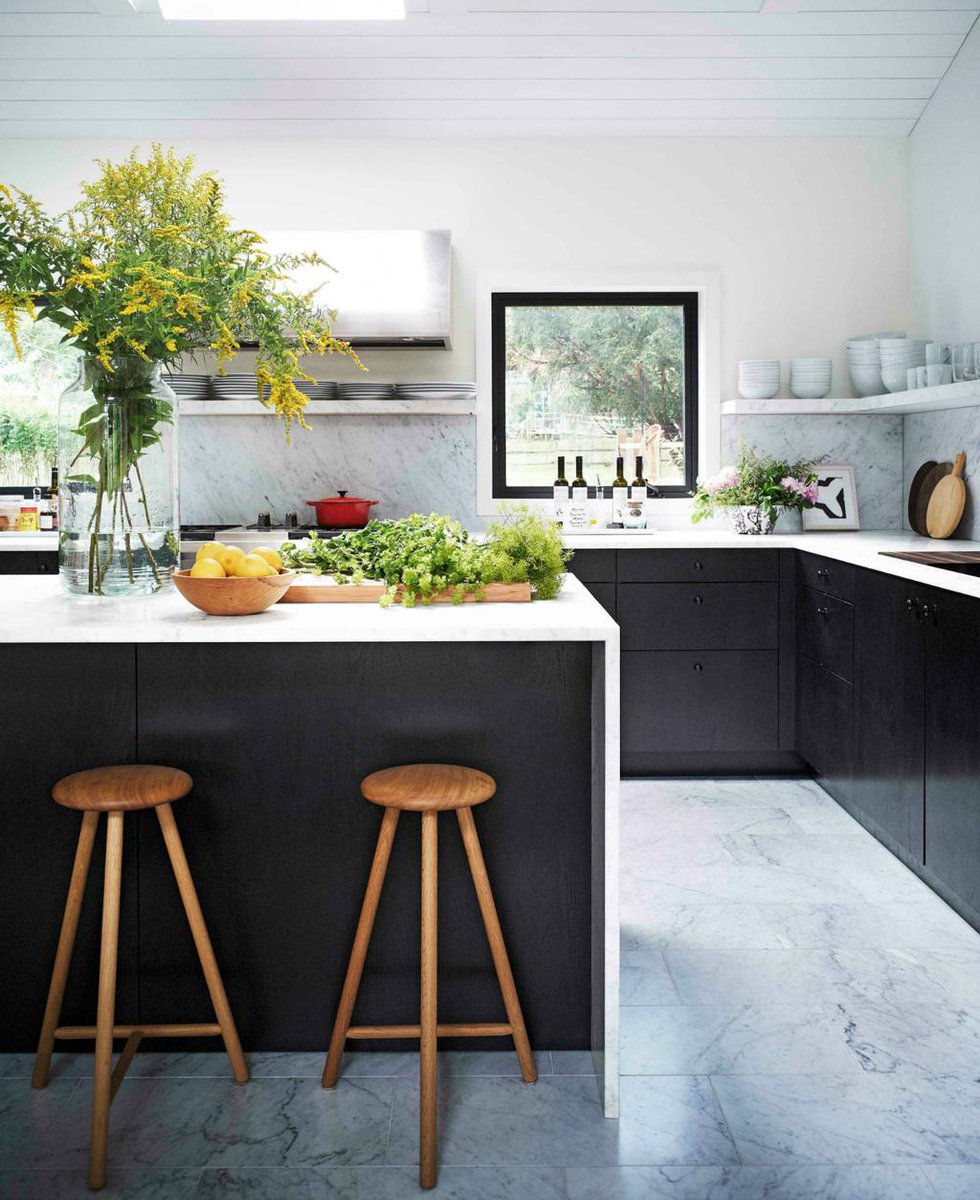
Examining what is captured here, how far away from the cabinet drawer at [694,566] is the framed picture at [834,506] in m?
0.61

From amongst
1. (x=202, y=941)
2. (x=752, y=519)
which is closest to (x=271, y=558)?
(x=202, y=941)

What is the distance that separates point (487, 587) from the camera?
2.56 metres

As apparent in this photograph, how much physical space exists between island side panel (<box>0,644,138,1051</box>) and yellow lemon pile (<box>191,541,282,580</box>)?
252 millimetres

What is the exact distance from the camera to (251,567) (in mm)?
2393

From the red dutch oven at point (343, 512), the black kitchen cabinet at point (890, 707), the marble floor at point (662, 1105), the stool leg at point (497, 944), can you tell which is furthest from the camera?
the red dutch oven at point (343, 512)

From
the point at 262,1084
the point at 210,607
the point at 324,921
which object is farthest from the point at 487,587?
the point at 262,1084

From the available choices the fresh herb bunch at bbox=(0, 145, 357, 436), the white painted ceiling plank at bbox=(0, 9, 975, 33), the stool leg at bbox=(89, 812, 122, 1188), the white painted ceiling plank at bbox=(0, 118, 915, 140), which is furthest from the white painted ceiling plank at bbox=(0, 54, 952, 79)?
the stool leg at bbox=(89, 812, 122, 1188)

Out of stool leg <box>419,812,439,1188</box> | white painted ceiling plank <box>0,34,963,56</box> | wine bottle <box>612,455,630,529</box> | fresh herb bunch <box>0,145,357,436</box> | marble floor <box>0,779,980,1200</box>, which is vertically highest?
white painted ceiling plank <box>0,34,963,56</box>

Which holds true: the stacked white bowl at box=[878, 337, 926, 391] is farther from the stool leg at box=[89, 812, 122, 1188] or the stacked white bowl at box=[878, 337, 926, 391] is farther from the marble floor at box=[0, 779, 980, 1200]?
the stool leg at box=[89, 812, 122, 1188]

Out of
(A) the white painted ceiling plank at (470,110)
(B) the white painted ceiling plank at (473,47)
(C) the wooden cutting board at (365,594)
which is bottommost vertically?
(C) the wooden cutting board at (365,594)

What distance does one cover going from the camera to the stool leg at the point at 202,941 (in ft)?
7.20

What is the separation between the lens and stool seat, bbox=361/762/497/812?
2.08 m

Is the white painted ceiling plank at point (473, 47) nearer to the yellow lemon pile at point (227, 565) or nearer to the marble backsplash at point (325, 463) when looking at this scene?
the marble backsplash at point (325, 463)

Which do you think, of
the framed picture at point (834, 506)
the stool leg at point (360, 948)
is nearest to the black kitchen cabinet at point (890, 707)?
the framed picture at point (834, 506)
